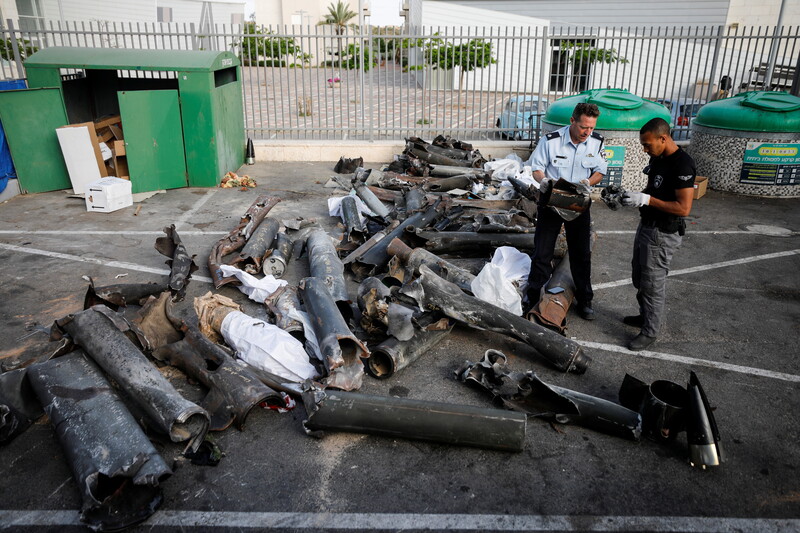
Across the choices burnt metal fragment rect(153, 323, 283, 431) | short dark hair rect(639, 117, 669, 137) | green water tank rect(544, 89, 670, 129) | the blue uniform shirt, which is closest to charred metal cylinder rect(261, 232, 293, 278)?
burnt metal fragment rect(153, 323, 283, 431)

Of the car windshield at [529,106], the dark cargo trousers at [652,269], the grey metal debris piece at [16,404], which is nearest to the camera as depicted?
the grey metal debris piece at [16,404]

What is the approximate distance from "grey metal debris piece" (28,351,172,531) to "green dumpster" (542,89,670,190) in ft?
28.4

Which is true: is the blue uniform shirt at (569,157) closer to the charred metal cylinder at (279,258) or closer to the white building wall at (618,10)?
the charred metal cylinder at (279,258)

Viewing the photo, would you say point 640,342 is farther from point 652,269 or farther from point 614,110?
point 614,110

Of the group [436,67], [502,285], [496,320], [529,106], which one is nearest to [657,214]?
[502,285]

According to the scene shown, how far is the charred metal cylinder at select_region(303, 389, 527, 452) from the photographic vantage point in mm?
3854

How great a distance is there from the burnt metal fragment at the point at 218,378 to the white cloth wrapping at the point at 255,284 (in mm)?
1136

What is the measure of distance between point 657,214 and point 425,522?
3.35 meters

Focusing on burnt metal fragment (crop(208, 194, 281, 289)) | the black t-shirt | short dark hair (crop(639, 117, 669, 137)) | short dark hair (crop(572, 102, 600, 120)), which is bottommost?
burnt metal fragment (crop(208, 194, 281, 289))

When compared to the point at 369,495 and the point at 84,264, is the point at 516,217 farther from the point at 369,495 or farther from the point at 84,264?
the point at 84,264

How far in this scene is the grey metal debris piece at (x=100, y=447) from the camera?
3283 millimetres

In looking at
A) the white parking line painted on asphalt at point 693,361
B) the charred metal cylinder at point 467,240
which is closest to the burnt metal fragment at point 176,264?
the charred metal cylinder at point 467,240

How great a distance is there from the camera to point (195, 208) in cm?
952

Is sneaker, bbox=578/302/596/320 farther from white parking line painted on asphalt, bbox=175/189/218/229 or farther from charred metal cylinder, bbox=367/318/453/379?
white parking line painted on asphalt, bbox=175/189/218/229
